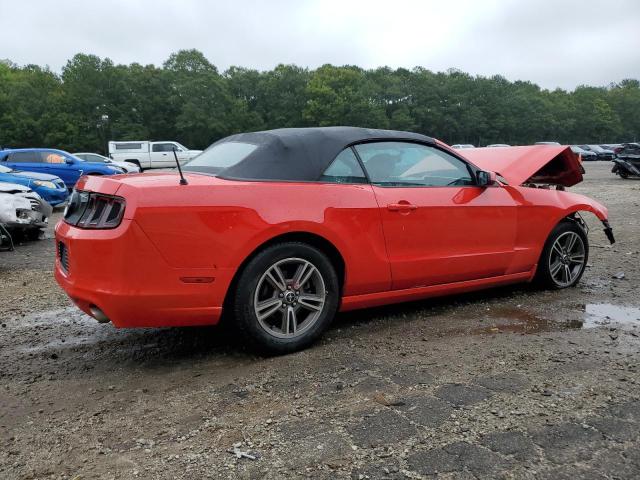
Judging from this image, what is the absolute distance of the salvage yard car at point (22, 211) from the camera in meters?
8.19

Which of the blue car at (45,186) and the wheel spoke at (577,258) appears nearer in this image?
the wheel spoke at (577,258)

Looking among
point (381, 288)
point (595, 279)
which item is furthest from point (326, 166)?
point (595, 279)

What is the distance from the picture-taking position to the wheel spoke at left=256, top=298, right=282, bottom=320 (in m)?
3.44

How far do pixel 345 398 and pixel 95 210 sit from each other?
1888 mm

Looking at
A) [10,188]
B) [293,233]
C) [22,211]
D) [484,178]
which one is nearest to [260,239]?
[293,233]

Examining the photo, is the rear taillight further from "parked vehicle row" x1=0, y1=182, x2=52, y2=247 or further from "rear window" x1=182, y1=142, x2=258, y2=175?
"parked vehicle row" x1=0, y1=182, x2=52, y2=247

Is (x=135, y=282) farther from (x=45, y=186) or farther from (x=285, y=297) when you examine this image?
(x=45, y=186)

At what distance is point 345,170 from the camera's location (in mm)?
3904

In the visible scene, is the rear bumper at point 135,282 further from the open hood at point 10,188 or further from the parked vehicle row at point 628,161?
the parked vehicle row at point 628,161

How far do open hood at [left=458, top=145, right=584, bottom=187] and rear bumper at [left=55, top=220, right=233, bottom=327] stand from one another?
2.98 metres

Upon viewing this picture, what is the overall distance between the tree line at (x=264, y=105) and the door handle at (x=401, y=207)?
5664cm

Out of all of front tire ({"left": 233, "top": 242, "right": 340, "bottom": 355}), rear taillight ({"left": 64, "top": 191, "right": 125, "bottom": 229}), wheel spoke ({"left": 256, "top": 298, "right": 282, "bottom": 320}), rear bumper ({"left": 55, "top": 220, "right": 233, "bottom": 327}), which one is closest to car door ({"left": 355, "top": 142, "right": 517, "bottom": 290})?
front tire ({"left": 233, "top": 242, "right": 340, "bottom": 355})

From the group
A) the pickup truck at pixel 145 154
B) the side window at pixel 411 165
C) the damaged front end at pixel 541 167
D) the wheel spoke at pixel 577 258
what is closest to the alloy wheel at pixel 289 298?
the side window at pixel 411 165

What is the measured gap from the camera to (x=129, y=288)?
10.1 feet
